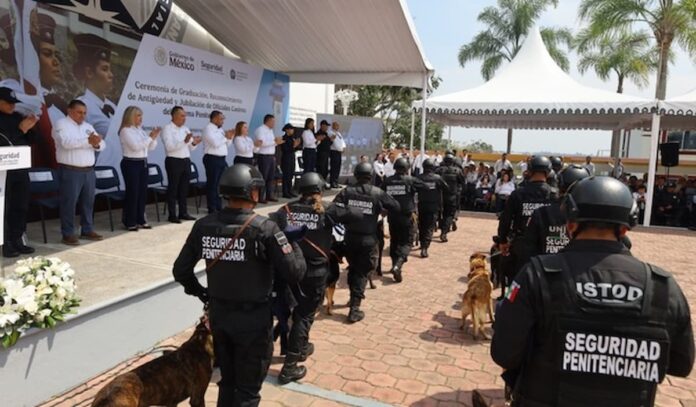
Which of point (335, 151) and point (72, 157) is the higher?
point (335, 151)

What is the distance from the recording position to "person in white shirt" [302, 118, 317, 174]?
12.1m

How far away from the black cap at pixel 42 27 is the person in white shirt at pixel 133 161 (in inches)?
75.7

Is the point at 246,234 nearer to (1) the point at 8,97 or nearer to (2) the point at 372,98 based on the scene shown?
(1) the point at 8,97

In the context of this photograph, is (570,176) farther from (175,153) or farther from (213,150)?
(213,150)

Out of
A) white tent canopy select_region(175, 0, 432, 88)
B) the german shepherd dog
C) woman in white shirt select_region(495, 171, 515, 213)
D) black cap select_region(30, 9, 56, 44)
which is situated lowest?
the german shepherd dog

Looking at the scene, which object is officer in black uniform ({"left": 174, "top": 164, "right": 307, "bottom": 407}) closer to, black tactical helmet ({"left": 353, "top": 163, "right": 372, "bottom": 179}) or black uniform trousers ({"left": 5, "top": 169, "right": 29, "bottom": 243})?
black tactical helmet ({"left": 353, "top": 163, "right": 372, "bottom": 179})

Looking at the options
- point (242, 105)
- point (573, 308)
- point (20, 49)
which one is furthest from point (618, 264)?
point (242, 105)

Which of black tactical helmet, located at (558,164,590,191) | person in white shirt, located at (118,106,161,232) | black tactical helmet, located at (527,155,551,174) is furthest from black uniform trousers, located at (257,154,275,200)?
black tactical helmet, located at (558,164,590,191)

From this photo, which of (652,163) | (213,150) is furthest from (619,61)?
(213,150)

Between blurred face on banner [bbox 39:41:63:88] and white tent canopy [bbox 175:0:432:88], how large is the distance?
336cm

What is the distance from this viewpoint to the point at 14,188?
18.2ft

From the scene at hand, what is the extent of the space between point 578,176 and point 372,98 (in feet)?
110

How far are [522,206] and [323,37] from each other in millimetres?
7361

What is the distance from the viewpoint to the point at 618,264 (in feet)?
6.44
